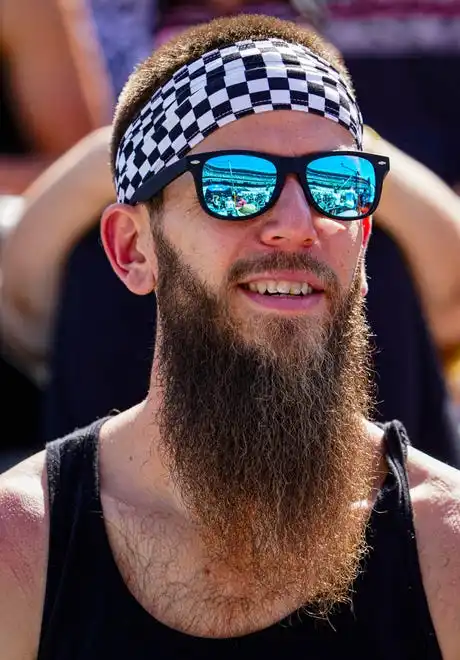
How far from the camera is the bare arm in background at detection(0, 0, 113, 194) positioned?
3920mm

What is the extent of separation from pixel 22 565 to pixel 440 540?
0.67 meters

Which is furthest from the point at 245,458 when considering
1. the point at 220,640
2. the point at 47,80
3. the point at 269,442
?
the point at 47,80

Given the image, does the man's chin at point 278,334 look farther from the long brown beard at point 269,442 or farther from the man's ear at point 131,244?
the man's ear at point 131,244

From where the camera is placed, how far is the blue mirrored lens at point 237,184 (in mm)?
1848

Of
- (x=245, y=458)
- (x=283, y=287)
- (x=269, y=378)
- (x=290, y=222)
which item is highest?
(x=290, y=222)

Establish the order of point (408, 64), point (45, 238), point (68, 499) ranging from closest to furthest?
point (68, 499), point (45, 238), point (408, 64)

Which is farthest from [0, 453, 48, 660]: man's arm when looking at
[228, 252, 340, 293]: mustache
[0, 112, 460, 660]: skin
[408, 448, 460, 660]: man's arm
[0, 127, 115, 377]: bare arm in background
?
[0, 127, 115, 377]: bare arm in background

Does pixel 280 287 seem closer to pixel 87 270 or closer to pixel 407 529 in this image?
pixel 407 529

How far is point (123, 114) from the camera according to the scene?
211 centimetres

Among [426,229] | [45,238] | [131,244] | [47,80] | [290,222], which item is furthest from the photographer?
[47,80]

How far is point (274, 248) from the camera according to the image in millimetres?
1842

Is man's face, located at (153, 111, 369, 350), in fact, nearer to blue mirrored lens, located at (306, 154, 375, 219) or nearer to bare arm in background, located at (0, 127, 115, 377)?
blue mirrored lens, located at (306, 154, 375, 219)

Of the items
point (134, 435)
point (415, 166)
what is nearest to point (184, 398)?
point (134, 435)

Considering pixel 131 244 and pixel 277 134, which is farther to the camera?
pixel 131 244
